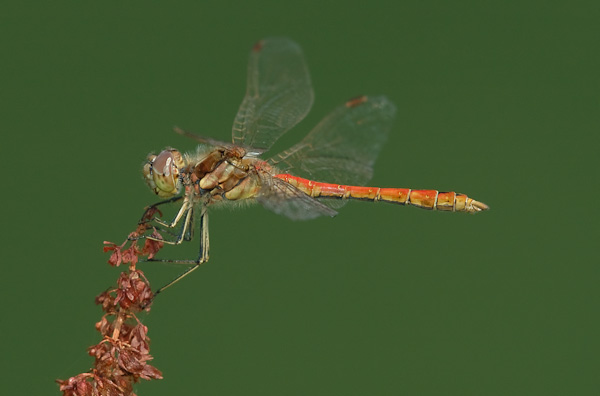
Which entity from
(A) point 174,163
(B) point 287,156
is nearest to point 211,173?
(A) point 174,163

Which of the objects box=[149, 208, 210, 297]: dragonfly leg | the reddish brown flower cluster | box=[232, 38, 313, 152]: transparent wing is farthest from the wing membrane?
the reddish brown flower cluster

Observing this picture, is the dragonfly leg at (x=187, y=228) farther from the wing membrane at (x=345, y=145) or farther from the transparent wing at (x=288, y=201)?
the wing membrane at (x=345, y=145)

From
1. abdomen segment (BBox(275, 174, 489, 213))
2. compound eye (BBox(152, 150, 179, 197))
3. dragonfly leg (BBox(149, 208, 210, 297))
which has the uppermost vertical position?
abdomen segment (BBox(275, 174, 489, 213))

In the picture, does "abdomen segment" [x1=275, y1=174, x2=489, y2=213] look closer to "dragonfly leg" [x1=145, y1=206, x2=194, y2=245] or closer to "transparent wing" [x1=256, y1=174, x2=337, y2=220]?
"transparent wing" [x1=256, y1=174, x2=337, y2=220]

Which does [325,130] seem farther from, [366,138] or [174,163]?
[174,163]

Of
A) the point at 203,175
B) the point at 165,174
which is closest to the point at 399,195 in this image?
the point at 203,175

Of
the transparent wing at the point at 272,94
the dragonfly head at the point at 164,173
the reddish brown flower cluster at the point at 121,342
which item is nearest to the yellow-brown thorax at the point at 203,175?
the dragonfly head at the point at 164,173
